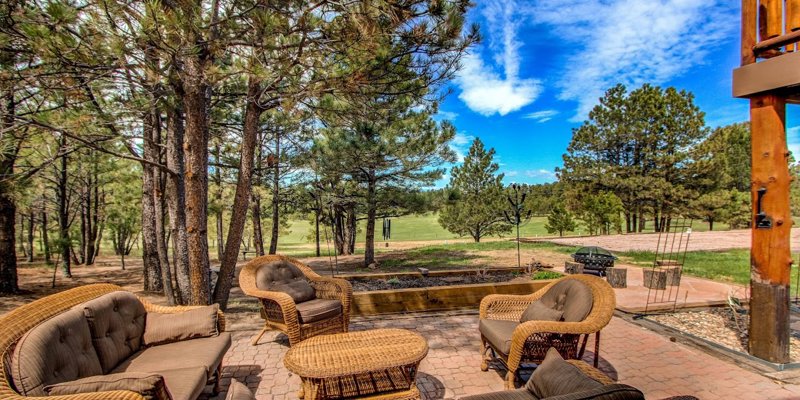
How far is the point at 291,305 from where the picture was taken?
325 centimetres

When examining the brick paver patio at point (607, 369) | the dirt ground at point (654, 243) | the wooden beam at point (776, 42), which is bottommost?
the dirt ground at point (654, 243)

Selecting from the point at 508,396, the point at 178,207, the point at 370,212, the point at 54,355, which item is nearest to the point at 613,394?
the point at 508,396

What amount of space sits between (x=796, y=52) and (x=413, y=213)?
9013 millimetres

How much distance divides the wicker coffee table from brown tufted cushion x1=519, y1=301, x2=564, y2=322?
1013 millimetres

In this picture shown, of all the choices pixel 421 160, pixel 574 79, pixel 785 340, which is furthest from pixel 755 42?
pixel 574 79

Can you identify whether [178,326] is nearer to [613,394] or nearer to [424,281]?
[613,394]

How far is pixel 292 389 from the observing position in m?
2.71

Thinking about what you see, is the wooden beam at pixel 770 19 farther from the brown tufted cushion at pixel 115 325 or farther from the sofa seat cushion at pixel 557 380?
the brown tufted cushion at pixel 115 325

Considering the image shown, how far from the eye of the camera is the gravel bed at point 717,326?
3538 mm

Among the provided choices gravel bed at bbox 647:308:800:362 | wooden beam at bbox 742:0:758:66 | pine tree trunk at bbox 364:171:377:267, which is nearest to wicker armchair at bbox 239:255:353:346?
gravel bed at bbox 647:308:800:362

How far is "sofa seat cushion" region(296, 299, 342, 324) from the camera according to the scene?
11.1ft

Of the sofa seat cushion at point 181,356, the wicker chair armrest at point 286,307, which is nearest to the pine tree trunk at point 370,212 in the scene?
the wicker chair armrest at point 286,307

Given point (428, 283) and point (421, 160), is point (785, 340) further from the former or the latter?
point (421, 160)

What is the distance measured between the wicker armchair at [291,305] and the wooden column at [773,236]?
3.77 m
